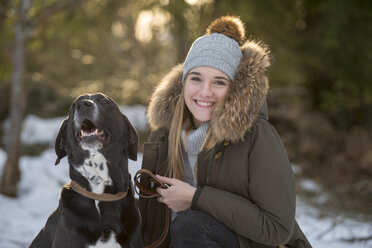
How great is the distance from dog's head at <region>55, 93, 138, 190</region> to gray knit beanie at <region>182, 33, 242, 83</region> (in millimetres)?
636

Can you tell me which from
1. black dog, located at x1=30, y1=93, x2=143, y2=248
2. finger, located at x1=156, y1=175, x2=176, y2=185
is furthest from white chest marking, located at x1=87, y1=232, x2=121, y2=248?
finger, located at x1=156, y1=175, x2=176, y2=185

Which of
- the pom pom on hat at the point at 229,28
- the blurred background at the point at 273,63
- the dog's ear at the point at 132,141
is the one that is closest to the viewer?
the dog's ear at the point at 132,141

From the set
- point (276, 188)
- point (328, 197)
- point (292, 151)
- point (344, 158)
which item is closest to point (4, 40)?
point (276, 188)

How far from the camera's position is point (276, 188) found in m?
2.41

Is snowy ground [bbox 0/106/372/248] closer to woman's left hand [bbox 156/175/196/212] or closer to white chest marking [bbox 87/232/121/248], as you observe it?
white chest marking [bbox 87/232/121/248]

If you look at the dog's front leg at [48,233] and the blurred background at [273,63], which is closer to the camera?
the dog's front leg at [48,233]

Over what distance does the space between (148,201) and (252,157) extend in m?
0.86

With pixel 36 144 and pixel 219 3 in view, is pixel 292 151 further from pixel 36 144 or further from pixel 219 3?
pixel 36 144

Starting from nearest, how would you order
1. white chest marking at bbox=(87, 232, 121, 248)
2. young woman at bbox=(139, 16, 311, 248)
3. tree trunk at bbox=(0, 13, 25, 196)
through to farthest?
1. white chest marking at bbox=(87, 232, 121, 248)
2. young woman at bbox=(139, 16, 311, 248)
3. tree trunk at bbox=(0, 13, 25, 196)

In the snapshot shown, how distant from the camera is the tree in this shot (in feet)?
16.0

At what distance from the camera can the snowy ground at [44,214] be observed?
4066mm

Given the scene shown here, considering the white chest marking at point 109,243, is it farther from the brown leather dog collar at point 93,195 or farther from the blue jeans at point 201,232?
the blue jeans at point 201,232

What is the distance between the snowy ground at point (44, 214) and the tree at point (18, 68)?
268mm

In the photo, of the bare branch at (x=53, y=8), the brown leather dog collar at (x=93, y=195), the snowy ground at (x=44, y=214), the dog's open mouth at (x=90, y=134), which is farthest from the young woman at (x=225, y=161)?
the bare branch at (x=53, y=8)
